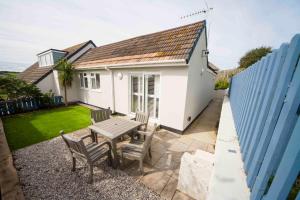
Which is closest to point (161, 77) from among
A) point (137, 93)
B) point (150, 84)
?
point (150, 84)

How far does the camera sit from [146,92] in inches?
267

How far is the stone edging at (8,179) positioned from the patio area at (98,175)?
4.5 inches

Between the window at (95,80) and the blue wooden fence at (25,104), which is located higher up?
the window at (95,80)

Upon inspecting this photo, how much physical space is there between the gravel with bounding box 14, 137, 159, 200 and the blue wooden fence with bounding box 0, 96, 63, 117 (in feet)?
21.6

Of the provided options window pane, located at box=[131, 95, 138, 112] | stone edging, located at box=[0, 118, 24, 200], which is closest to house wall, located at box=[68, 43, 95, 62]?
window pane, located at box=[131, 95, 138, 112]

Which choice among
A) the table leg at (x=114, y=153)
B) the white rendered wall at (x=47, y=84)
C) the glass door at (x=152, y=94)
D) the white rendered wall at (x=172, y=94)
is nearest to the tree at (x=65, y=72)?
the white rendered wall at (x=47, y=84)

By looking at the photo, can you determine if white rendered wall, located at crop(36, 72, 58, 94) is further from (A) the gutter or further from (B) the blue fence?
(B) the blue fence

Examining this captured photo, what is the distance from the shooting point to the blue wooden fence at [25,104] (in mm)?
8414

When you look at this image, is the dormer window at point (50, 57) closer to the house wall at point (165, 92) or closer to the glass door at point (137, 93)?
the house wall at point (165, 92)

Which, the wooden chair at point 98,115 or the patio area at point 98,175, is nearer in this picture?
the patio area at point 98,175

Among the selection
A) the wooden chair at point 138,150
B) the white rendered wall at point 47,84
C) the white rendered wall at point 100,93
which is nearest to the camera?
the wooden chair at point 138,150

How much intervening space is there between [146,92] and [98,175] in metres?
4.32


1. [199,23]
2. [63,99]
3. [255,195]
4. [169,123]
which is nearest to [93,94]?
[63,99]

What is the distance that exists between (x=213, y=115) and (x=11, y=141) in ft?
36.2
